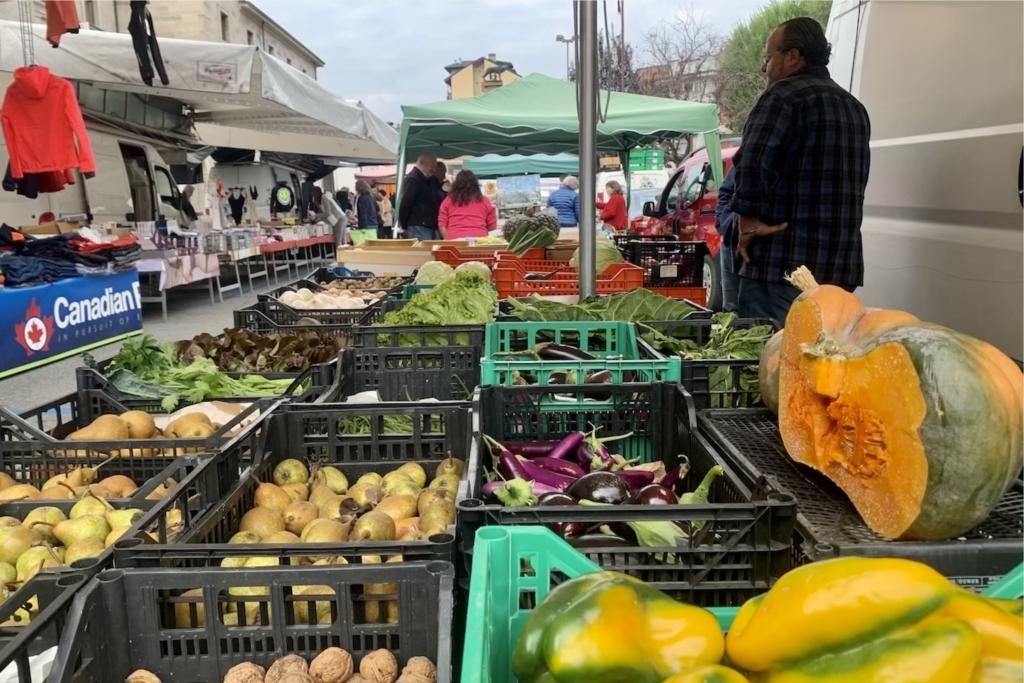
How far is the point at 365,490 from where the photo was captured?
7.56 feet

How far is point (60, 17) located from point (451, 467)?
22.5ft

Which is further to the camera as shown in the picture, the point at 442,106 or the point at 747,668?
the point at 442,106

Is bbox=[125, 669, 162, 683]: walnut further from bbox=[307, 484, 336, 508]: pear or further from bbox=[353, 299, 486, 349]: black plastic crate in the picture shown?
bbox=[353, 299, 486, 349]: black plastic crate

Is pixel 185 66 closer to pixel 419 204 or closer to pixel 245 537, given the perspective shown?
pixel 419 204

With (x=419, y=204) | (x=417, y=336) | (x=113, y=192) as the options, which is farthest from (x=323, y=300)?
(x=113, y=192)

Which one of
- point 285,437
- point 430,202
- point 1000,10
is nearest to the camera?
point 285,437

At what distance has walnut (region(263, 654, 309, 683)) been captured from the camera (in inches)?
56.0

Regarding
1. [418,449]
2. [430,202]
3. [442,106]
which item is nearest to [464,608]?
[418,449]

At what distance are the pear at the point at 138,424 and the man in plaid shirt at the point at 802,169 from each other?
122 inches

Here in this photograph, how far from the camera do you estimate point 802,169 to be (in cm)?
401

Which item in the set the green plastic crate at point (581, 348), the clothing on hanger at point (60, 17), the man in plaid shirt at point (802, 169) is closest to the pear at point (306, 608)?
the green plastic crate at point (581, 348)

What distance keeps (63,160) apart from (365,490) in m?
7.99

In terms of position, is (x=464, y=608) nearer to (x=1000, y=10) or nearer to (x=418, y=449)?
(x=418, y=449)

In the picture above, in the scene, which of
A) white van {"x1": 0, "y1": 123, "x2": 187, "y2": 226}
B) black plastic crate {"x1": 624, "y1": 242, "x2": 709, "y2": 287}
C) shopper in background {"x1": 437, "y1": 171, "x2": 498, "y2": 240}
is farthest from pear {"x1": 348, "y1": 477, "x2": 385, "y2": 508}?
white van {"x1": 0, "y1": 123, "x2": 187, "y2": 226}
